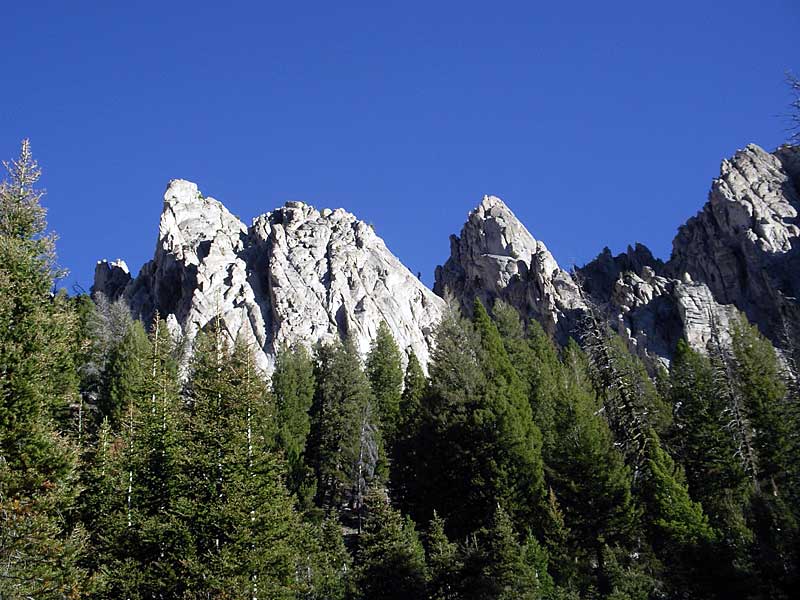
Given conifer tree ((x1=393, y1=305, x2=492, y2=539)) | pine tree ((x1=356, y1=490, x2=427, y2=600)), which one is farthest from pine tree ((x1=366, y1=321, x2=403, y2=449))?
pine tree ((x1=356, y1=490, x2=427, y2=600))

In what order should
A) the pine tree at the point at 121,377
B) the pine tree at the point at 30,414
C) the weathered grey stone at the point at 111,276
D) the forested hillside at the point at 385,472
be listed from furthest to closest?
the weathered grey stone at the point at 111,276 < the pine tree at the point at 121,377 < the forested hillside at the point at 385,472 < the pine tree at the point at 30,414

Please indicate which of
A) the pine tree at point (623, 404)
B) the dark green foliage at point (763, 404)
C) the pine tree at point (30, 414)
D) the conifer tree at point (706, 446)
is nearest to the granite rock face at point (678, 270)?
the dark green foliage at point (763, 404)

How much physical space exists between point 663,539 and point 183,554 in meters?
21.9

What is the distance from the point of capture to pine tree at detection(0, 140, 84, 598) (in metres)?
17.1

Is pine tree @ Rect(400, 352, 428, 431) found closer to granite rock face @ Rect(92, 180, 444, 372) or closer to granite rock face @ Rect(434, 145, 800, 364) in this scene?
granite rock face @ Rect(92, 180, 444, 372)

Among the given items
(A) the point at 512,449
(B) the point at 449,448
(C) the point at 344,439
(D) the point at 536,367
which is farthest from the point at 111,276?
(A) the point at 512,449

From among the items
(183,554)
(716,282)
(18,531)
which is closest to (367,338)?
(716,282)

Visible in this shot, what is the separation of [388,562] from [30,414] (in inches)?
586

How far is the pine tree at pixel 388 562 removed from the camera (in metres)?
27.4

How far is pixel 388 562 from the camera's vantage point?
91.3 ft

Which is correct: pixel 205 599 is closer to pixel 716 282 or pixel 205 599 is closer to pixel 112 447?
pixel 112 447

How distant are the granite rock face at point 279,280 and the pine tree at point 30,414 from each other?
62312mm

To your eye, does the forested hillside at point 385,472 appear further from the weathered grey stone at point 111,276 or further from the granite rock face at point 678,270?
the weathered grey stone at point 111,276

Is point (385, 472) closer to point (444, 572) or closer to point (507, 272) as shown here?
point (444, 572)
